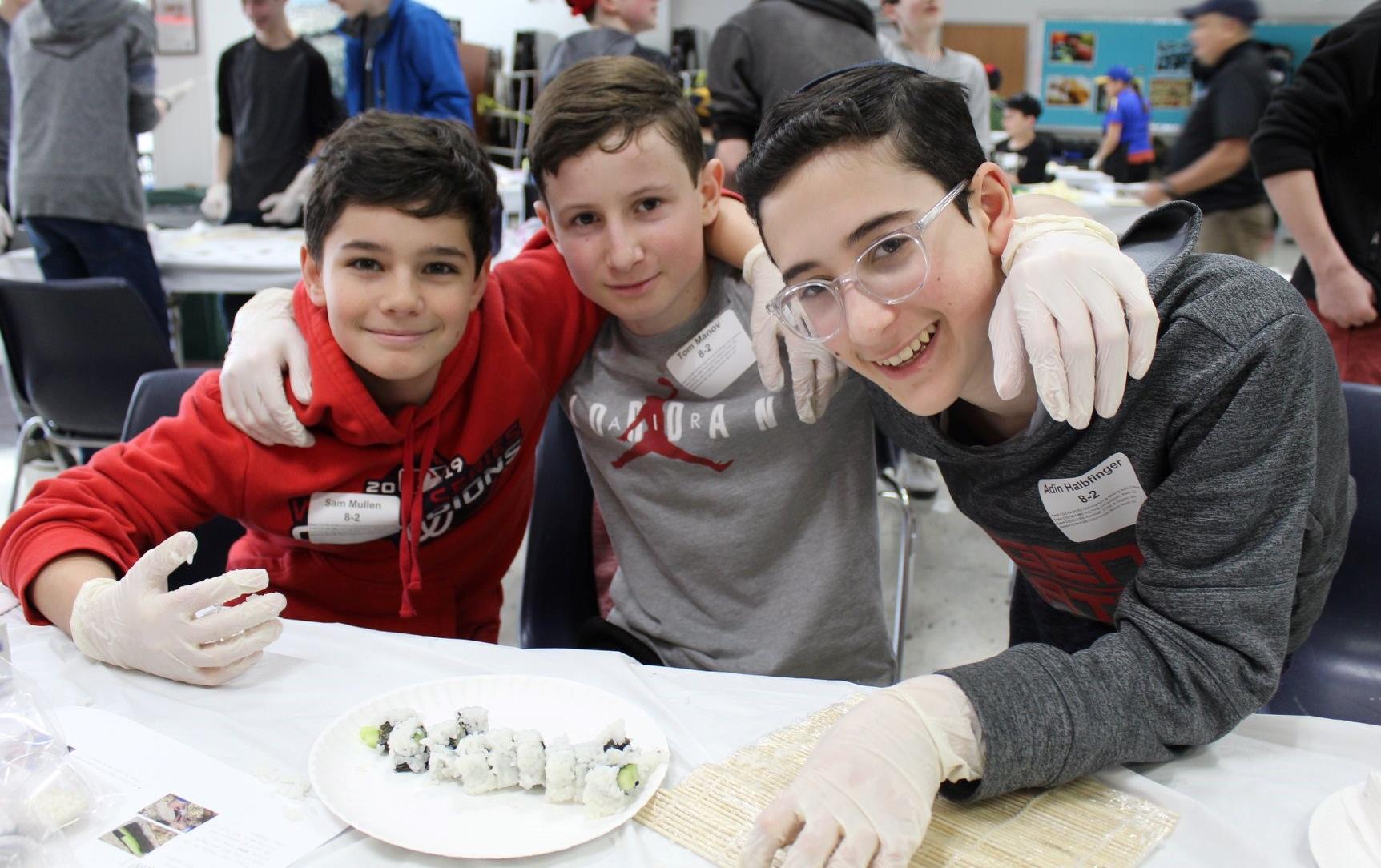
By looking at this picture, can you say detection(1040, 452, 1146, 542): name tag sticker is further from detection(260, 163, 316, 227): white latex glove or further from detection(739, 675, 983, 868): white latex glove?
detection(260, 163, 316, 227): white latex glove

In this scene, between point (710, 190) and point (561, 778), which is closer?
point (561, 778)

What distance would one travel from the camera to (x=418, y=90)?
10.8 ft

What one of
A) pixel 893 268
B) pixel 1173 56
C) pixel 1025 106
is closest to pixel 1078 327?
pixel 893 268

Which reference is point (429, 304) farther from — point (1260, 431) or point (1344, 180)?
point (1344, 180)

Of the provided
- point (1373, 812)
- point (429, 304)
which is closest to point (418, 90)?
point (429, 304)

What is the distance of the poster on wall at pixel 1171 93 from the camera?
9258mm

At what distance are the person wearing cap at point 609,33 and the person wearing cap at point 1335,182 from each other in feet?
5.35

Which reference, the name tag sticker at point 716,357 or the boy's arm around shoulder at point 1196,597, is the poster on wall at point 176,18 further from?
the boy's arm around shoulder at point 1196,597

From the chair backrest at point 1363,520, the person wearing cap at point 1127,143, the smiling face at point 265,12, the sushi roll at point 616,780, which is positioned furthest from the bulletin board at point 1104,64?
the sushi roll at point 616,780

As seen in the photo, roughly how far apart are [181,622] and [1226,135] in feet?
10.2

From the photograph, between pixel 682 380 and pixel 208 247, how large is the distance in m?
2.56

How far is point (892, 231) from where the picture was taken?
2.98ft

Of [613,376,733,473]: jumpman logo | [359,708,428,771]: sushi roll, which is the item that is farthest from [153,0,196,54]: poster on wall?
[359,708,428,771]: sushi roll

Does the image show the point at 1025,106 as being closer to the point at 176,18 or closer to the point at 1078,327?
the point at 1078,327
